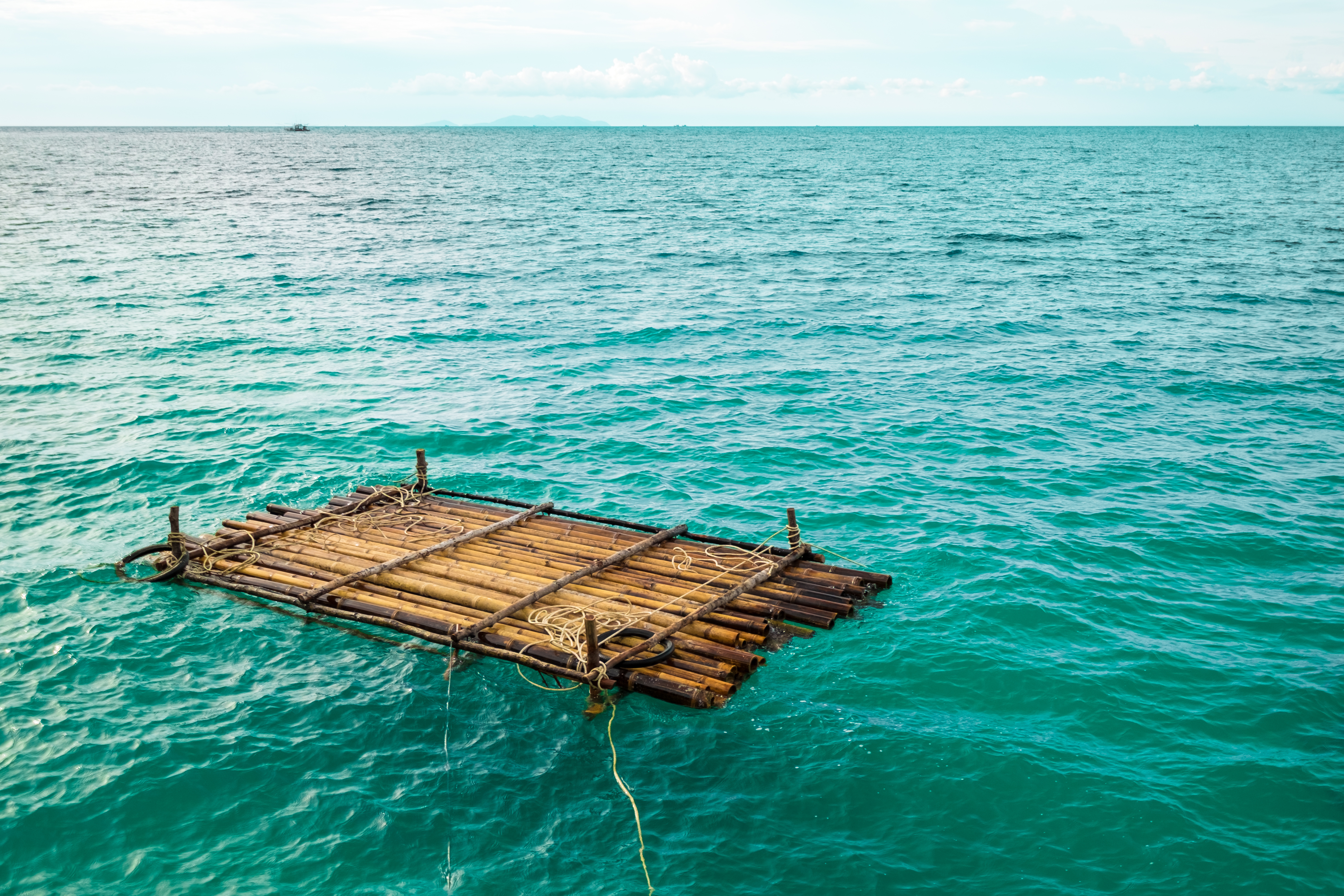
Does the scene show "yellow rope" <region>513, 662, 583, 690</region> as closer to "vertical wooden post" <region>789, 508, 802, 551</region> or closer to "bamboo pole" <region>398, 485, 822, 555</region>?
"bamboo pole" <region>398, 485, 822, 555</region>

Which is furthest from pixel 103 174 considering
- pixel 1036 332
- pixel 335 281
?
pixel 1036 332

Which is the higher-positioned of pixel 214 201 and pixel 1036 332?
pixel 214 201

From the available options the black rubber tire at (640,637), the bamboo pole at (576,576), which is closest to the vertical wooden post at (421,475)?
the bamboo pole at (576,576)

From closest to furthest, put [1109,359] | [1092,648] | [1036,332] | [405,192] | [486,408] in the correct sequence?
1. [1092,648]
2. [486,408]
3. [1109,359]
4. [1036,332]
5. [405,192]

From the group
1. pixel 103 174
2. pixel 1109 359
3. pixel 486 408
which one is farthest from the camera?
pixel 103 174

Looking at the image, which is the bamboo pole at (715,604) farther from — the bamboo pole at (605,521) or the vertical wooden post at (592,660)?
the bamboo pole at (605,521)

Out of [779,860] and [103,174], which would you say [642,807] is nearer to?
[779,860]

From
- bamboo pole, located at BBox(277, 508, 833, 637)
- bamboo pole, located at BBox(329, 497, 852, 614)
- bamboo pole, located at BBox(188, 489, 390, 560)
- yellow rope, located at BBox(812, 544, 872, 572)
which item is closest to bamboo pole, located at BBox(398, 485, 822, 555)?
bamboo pole, located at BBox(188, 489, 390, 560)

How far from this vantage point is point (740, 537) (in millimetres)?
20203

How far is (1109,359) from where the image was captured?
3397 centimetres

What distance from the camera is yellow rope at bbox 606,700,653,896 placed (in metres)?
10.9

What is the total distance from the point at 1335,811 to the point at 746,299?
3659 cm

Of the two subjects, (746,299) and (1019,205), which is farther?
(1019,205)

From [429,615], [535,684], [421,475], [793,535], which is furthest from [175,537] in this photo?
[793,535]
